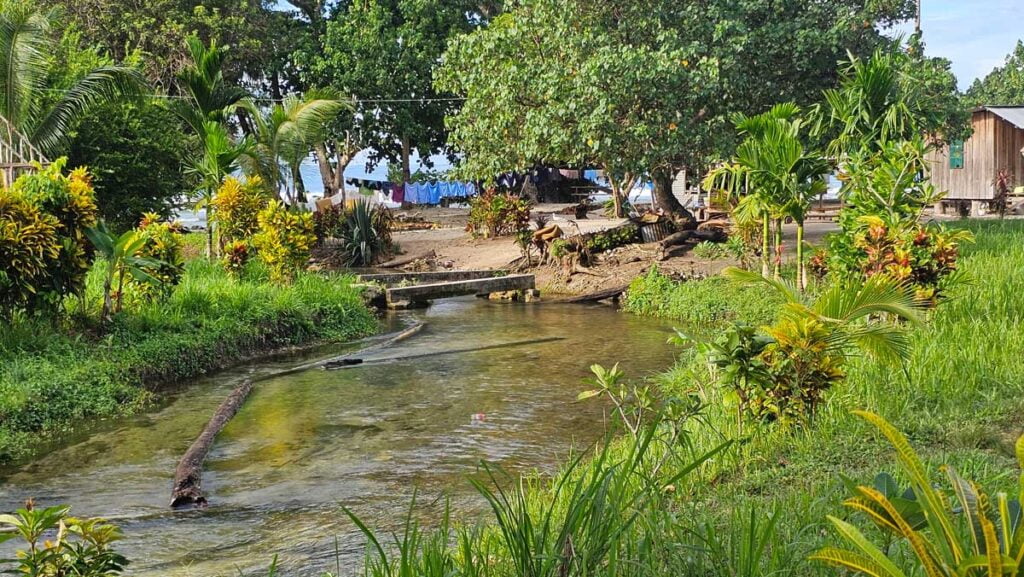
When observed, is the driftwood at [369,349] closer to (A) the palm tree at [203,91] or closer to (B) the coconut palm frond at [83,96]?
(A) the palm tree at [203,91]

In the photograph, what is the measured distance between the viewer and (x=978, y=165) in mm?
29203

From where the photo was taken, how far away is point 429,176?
4059cm

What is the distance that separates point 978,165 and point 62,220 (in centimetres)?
2741

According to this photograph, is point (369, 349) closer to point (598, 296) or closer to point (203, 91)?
point (598, 296)

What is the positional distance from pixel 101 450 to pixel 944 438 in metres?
6.43

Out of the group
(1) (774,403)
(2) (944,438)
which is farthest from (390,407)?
(2) (944,438)

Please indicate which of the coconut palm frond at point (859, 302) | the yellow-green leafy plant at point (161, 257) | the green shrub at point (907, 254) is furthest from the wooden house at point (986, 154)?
the coconut palm frond at point (859, 302)

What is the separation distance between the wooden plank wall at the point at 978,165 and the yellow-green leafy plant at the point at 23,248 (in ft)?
84.6

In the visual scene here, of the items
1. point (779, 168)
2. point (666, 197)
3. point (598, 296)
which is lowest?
point (598, 296)

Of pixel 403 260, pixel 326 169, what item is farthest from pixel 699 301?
pixel 326 169

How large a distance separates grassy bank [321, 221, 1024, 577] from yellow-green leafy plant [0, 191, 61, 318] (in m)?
5.37

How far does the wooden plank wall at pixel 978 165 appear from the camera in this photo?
94.0ft

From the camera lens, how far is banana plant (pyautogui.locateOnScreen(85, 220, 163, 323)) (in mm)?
9867

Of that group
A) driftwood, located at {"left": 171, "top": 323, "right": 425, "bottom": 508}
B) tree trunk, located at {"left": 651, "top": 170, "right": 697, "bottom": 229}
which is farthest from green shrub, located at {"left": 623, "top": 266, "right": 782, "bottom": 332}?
driftwood, located at {"left": 171, "top": 323, "right": 425, "bottom": 508}
